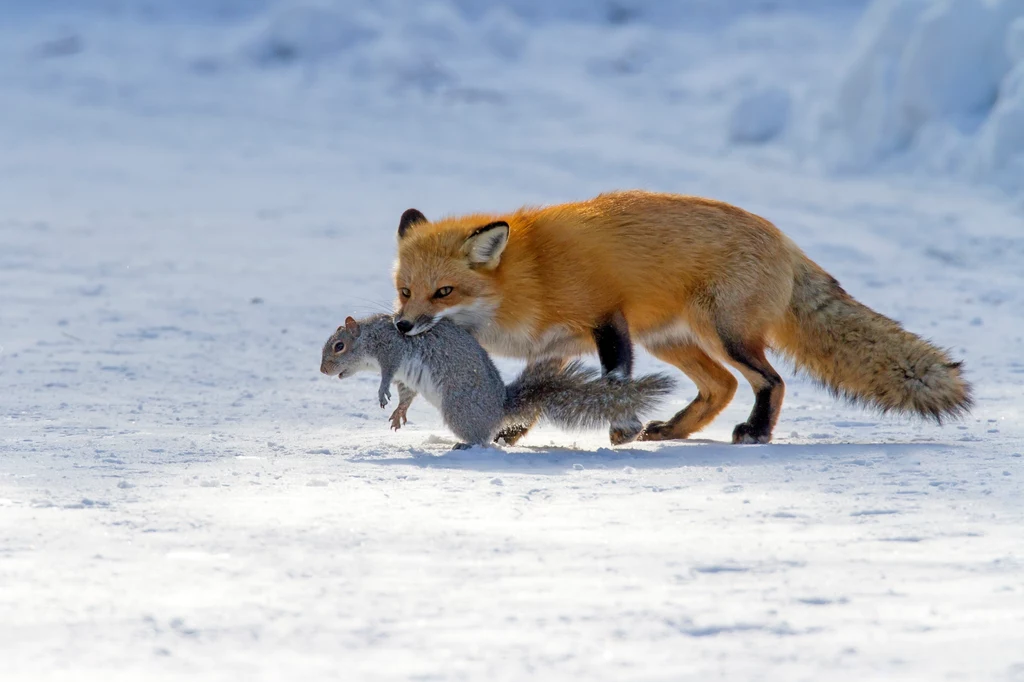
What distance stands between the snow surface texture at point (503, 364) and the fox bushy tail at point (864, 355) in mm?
360

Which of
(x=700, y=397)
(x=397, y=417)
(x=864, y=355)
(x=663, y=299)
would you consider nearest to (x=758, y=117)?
(x=700, y=397)

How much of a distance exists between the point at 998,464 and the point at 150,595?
12.8 ft

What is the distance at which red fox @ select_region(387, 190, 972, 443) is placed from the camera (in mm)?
6992

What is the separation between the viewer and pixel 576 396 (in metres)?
A: 6.59

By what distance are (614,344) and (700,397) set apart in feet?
3.40

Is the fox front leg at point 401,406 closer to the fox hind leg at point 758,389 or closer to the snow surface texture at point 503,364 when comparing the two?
the snow surface texture at point 503,364

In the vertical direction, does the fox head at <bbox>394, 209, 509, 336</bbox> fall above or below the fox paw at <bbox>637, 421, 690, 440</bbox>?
above

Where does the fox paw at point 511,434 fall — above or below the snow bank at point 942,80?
below

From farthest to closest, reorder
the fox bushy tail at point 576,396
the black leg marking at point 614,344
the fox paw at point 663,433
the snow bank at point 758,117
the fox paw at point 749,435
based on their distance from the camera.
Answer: the snow bank at point 758,117 → the fox paw at point 663,433 → the fox paw at point 749,435 → the black leg marking at point 614,344 → the fox bushy tail at point 576,396

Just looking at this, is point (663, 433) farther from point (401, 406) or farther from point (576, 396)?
point (401, 406)

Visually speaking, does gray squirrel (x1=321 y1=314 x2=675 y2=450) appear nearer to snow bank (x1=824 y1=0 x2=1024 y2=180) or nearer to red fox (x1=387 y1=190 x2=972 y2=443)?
red fox (x1=387 y1=190 x2=972 y2=443)

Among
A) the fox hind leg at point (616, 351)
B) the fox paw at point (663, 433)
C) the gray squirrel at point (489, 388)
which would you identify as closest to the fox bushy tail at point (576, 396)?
the gray squirrel at point (489, 388)

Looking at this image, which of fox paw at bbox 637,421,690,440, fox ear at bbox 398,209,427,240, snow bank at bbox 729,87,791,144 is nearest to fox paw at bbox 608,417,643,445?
fox paw at bbox 637,421,690,440

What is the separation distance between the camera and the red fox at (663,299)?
22.9ft
